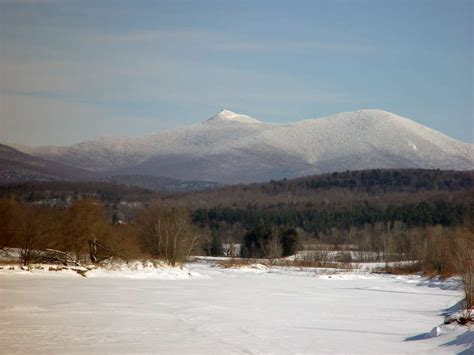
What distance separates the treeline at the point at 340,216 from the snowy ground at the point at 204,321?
83.3 m

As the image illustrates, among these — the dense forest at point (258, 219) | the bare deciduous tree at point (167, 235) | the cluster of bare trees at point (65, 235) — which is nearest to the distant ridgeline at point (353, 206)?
the dense forest at point (258, 219)

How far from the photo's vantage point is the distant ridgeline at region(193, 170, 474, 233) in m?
118

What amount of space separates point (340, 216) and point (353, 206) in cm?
1609

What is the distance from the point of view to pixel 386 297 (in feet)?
117

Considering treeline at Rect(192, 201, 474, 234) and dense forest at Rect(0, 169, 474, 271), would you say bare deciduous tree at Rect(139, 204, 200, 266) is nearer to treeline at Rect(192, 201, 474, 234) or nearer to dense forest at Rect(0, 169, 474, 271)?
dense forest at Rect(0, 169, 474, 271)

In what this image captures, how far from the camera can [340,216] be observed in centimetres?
12975

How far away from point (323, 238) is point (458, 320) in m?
101

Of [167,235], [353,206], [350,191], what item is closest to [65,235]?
[167,235]

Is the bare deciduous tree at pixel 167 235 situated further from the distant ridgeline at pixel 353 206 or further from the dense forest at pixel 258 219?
the distant ridgeline at pixel 353 206

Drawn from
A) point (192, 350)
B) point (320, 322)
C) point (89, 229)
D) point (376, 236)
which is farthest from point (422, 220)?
point (192, 350)

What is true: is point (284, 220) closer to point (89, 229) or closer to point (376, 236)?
point (376, 236)

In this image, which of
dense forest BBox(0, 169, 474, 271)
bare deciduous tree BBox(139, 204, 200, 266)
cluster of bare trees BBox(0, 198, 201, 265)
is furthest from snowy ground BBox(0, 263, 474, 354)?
bare deciduous tree BBox(139, 204, 200, 266)

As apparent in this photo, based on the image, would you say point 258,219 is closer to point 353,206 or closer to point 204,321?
point 353,206

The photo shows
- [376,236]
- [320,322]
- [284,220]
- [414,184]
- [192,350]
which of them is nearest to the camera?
[192,350]
